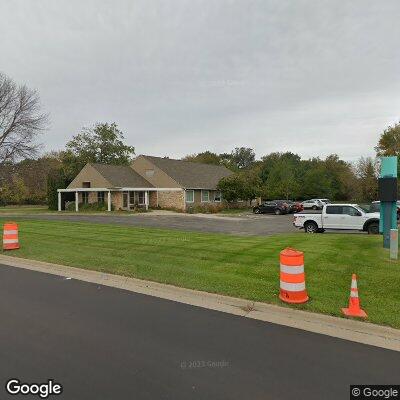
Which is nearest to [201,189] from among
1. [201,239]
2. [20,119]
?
[20,119]

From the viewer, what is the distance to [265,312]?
239 inches

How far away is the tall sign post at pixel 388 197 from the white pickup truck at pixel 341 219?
576cm

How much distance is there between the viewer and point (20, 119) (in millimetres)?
32562

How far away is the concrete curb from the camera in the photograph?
504 centimetres

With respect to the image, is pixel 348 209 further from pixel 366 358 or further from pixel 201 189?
pixel 201 189

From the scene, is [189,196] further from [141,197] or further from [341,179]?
[341,179]

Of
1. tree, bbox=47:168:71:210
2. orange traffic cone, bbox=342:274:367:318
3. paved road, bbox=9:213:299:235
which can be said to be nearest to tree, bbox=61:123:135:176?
tree, bbox=47:168:71:210

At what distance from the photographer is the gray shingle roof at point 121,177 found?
3953cm

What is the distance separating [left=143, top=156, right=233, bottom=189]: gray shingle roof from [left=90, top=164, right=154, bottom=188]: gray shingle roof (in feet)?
8.84

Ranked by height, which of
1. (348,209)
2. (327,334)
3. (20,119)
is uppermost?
(20,119)

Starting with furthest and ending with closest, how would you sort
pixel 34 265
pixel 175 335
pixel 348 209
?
pixel 348 209, pixel 34 265, pixel 175 335

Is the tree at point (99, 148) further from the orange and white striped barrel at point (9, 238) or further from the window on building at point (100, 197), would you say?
the orange and white striped barrel at point (9, 238)

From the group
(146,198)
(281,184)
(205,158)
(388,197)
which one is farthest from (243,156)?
(388,197)

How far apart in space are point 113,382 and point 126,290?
381 cm
